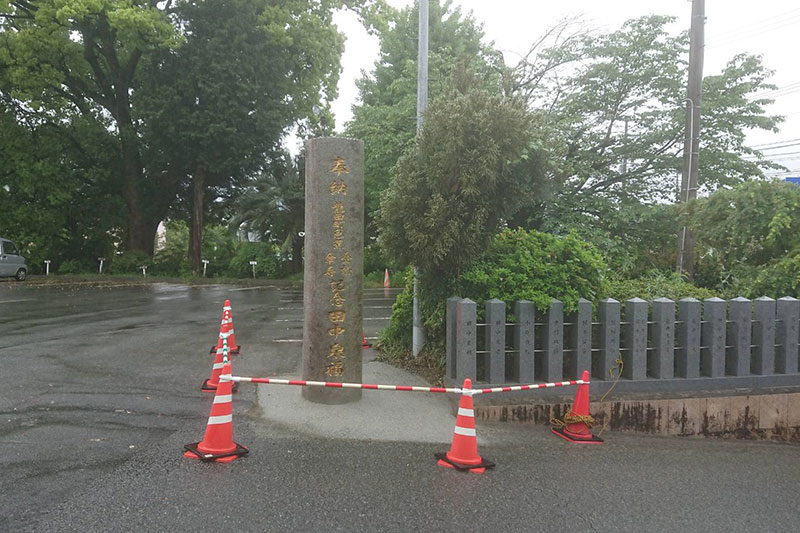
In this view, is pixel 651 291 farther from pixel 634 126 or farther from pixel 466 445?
pixel 634 126

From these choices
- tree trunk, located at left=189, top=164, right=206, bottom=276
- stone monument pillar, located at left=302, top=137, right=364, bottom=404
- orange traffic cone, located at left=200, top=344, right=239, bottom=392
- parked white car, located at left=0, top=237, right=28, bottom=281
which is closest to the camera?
stone monument pillar, located at left=302, top=137, right=364, bottom=404

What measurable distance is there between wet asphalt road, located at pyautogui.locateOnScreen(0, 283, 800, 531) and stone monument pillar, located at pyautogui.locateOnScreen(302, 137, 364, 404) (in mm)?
831

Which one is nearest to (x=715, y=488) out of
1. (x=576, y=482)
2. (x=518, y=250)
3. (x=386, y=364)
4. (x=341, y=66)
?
(x=576, y=482)

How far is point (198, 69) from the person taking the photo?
80.1ft

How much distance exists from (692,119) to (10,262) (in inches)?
1056

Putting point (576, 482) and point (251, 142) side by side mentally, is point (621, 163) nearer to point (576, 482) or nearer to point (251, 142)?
point (576, 482)

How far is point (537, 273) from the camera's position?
23.0ft

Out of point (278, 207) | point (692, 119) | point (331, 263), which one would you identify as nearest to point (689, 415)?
point (331, 263)

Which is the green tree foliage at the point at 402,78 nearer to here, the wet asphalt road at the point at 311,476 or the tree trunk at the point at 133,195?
the wet asphalt road at the point at 311,476

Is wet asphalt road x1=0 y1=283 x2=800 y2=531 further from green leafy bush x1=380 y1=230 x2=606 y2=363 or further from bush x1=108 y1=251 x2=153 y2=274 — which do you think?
bush x1=108 y1=251 x2=153 y2=274

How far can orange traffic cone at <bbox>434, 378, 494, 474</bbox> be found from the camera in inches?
183

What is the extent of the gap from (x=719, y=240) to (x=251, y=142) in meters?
21.3

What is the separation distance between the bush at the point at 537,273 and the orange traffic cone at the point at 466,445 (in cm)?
226

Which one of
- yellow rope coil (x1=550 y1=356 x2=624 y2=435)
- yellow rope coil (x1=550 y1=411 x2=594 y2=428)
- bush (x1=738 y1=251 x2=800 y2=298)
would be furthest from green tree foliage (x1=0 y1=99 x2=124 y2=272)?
bush (x1=738 y1=251 x2=800 y2=298)
